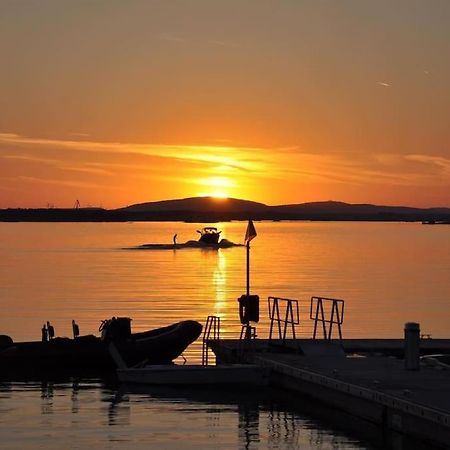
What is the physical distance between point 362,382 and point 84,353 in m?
9.89

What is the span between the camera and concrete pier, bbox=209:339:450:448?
20.9 metres

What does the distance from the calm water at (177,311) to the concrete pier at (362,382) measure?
0.78 m

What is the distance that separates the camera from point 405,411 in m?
21.3

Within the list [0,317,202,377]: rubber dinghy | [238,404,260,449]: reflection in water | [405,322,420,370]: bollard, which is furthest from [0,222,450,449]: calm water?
[405,322,420,370]: bollard

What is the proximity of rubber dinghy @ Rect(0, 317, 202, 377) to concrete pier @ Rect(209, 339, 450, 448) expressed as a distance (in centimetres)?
200

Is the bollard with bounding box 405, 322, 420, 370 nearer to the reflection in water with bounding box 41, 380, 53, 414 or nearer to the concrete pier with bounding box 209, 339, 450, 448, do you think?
the concrete pier with bounding box 209, 339, 450, 448

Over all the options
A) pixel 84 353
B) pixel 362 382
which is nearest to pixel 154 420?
pixel 362 382

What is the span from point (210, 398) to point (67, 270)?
64.7 m

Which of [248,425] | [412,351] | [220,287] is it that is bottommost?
[248,425]

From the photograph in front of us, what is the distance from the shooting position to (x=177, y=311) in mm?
51406

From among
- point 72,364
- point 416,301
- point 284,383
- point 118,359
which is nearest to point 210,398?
point 284,383

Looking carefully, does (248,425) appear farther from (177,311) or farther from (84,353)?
(177,311)

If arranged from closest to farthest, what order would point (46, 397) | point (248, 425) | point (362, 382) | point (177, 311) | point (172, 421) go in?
point (362, 382) → point (172, 421) → point (248, 425) → point (46, 397) → point (177, 311)

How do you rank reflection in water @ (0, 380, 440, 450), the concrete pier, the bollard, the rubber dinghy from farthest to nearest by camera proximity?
the rubber dinghy < the bollard < reflection in water @ (0, 380, 440, 450) < the concrete pier
